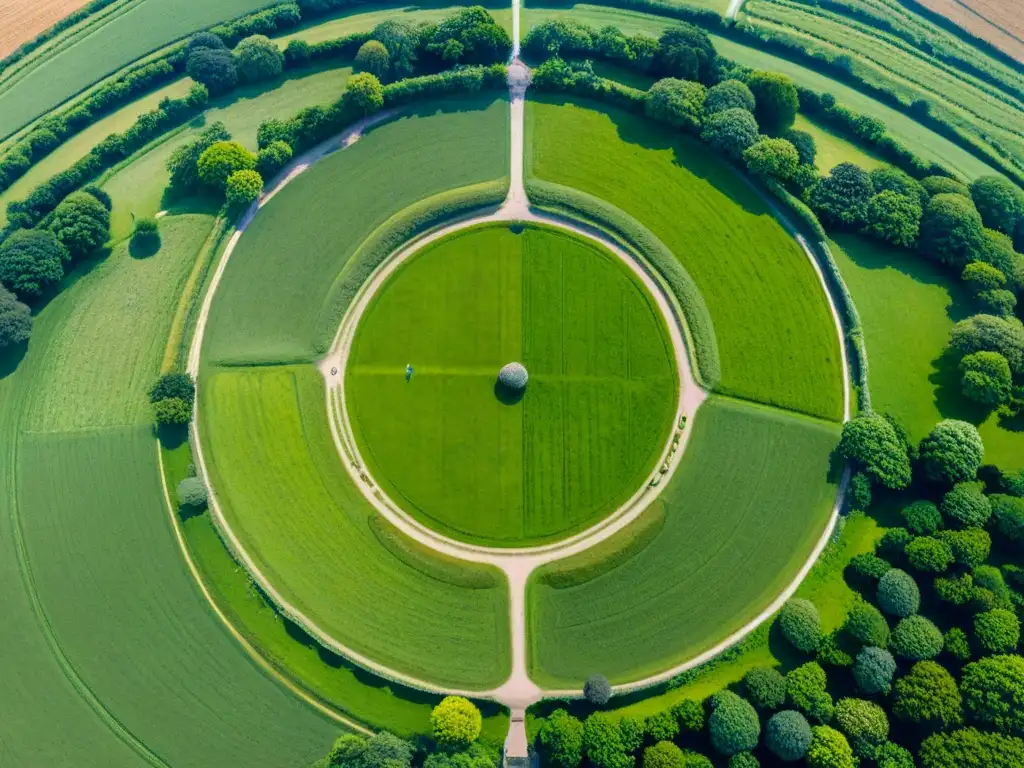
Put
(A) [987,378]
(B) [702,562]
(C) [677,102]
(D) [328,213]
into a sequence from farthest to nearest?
(C) [677,102]
(D) [328,213]
(A) [987,378]
(B) [702,562]

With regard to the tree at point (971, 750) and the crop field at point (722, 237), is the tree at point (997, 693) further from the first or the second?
the crop field at point (722, 237)

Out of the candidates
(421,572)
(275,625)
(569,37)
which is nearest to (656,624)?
(421,572)

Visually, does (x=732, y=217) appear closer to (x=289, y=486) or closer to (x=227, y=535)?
(x=289, y=486)

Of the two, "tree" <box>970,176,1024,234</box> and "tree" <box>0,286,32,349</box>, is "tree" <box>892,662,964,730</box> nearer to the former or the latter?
"tree" <box>970,176,1024,234</box>

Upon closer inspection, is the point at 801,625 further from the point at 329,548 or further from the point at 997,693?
the point at 329,548

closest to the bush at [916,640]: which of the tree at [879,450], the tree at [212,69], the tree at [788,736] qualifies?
the tree at [788,736]

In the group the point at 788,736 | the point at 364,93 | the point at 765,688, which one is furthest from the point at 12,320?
the point at 788,736

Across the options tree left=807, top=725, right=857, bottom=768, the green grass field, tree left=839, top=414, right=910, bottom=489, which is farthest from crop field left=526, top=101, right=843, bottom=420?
tree left=807, top=725, right=857, bottom=768
